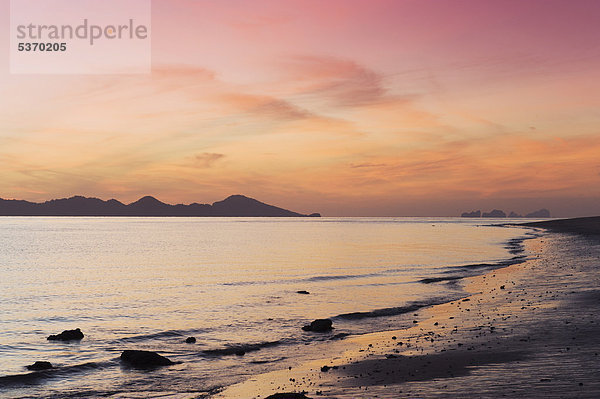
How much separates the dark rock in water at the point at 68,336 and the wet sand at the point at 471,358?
15192mm

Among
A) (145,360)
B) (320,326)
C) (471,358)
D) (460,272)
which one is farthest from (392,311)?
(460,272)

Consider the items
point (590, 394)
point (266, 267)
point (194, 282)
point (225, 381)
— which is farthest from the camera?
point (266, 267)

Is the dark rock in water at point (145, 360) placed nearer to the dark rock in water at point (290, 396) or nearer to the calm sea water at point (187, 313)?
the calm sea water at point (187, 313)

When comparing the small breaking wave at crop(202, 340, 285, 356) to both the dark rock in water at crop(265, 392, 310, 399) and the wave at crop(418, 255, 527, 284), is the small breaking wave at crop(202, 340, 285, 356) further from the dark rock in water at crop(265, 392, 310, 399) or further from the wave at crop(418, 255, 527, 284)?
the wave at crop(418, 255, 527, 284)

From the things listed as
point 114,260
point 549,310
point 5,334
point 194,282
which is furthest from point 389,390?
point 114,260

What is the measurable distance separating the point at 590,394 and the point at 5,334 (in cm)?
A: 3359

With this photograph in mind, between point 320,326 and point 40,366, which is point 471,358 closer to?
point 320,326

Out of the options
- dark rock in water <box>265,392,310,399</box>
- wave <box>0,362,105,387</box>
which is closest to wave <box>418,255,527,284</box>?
wave <box>0,362,105,387</box>

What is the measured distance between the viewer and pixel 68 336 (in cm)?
2972

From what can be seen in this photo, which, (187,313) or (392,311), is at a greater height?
(392,311)

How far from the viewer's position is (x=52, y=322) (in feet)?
119

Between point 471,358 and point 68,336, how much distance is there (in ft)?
78.5

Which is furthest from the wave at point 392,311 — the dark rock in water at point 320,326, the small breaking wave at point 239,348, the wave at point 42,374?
the wave at point 42,374

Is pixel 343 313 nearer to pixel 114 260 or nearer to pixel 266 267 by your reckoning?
pixel 266 267
